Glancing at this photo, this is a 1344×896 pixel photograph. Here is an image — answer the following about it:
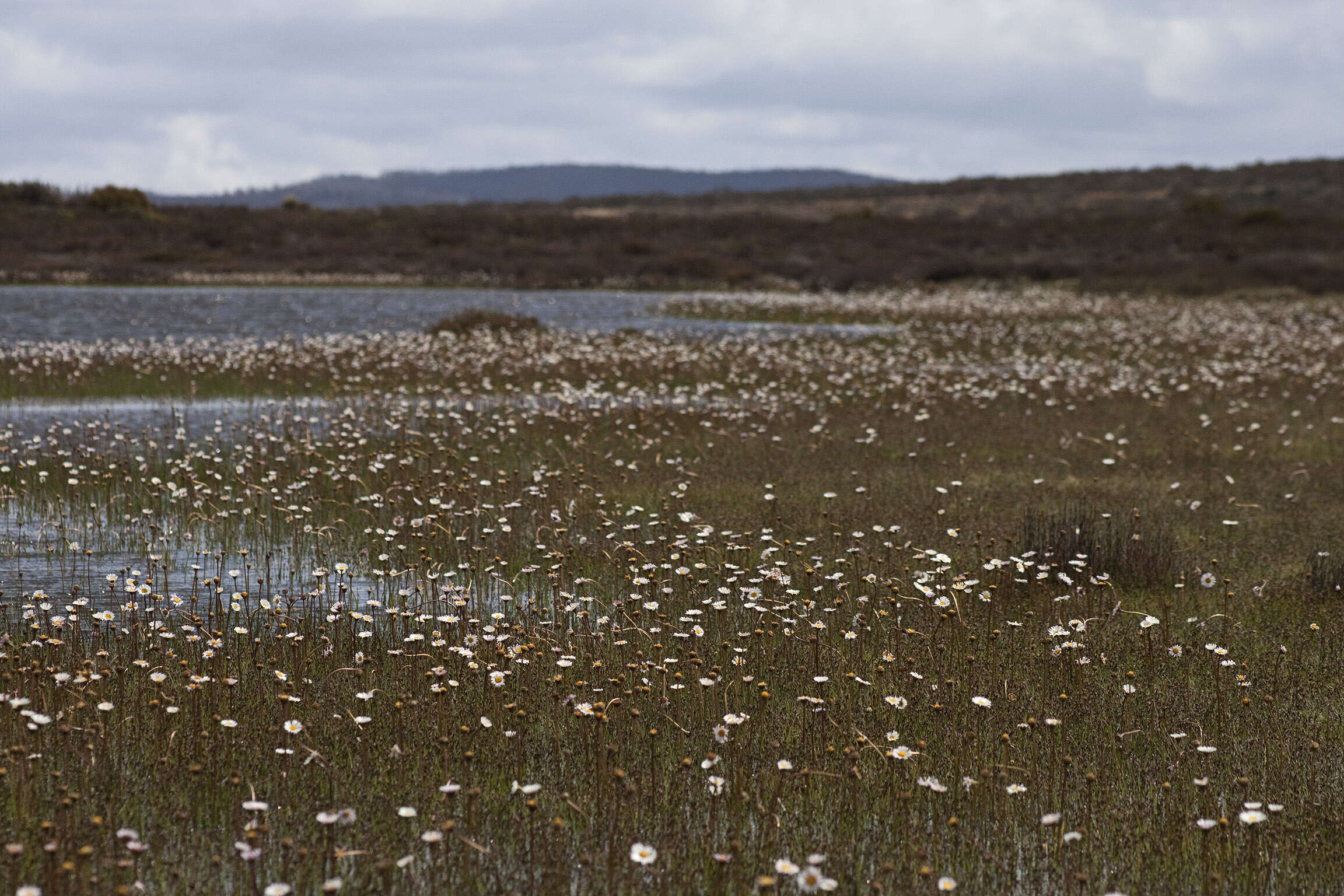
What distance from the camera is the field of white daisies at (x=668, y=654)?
5008mm

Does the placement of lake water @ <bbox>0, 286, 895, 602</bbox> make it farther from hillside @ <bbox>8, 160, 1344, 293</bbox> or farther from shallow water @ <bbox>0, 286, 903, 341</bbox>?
hillside @ <bbox>8, 160, 1344, 293</bbox>

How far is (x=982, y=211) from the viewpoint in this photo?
278 ft

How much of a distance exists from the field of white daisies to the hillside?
3108cm

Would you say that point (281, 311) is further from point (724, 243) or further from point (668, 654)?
point (724, 243)

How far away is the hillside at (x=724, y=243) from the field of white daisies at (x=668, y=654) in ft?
102

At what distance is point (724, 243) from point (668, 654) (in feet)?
189

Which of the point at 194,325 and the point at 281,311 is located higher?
the point at 281,311

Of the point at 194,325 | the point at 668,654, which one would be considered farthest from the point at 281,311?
the point at 668,654

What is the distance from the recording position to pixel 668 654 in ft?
24.5

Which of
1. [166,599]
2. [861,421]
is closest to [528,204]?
[861,421]

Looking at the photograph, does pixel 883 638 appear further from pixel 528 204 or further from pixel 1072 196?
pixel 528 204

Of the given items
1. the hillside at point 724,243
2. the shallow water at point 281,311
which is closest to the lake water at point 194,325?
the shallow water at point 281,311

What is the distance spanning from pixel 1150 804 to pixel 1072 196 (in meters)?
93.9

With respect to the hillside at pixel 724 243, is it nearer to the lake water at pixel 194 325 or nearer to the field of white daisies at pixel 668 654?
the lake water at pixel 194 325
